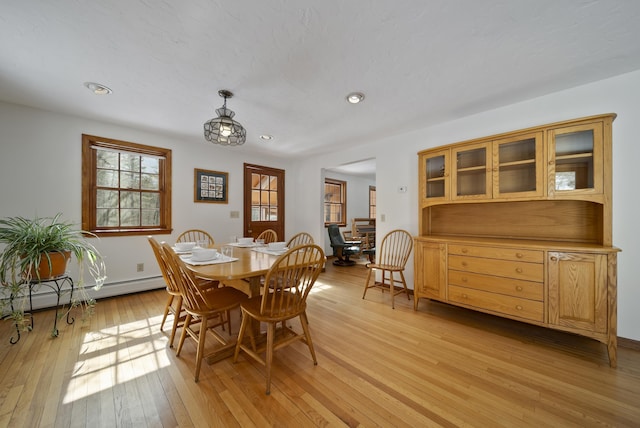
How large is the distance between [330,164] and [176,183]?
271 centimetres

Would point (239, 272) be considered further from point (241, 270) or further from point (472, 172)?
point (472, 172)

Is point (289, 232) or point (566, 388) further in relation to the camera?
point (289, 232)

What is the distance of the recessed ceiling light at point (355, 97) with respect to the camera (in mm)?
2379

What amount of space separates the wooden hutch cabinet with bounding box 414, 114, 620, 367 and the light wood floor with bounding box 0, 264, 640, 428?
0.37 m

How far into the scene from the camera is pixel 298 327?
2.46 meters

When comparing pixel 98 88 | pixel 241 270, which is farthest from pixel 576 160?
pixel 98 88

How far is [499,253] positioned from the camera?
225cm

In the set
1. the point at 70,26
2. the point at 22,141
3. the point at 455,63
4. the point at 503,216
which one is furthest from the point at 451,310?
the point at 22,141

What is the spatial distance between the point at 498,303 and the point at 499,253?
477mm

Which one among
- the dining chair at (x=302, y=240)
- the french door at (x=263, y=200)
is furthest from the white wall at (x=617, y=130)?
the french door at (x=263, y=200)

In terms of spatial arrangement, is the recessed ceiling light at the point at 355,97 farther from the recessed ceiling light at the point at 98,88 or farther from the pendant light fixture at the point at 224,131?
the recessed ceiling light at the point at 98,88

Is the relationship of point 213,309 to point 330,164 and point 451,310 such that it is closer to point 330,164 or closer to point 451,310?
point 451,310

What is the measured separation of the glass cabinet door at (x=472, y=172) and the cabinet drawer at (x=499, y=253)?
0.57m

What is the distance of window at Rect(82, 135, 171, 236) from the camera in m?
3.17
